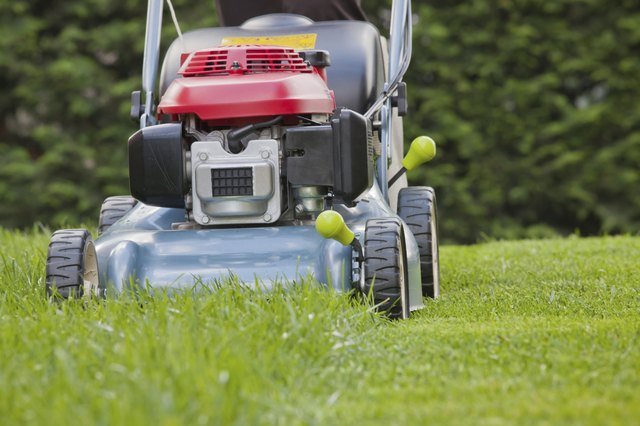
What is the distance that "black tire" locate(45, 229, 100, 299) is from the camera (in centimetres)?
313

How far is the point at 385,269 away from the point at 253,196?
0.47 m

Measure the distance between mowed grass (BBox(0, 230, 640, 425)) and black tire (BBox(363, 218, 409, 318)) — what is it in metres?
0.09

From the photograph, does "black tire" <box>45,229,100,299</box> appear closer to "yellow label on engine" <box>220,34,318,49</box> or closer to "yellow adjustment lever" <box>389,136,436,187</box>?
"yellow label on engine" <box>220,34,318,49</box>

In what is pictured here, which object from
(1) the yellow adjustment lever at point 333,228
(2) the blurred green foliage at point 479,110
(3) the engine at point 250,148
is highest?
(3) the engine at point 250,148

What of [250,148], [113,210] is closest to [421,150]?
[250,148]

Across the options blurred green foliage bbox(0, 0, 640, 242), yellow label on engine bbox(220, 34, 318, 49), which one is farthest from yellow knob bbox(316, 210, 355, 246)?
blurred green foliage bbox(0, 0, 640, 242)

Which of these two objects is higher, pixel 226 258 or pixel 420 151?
pixel 420 151

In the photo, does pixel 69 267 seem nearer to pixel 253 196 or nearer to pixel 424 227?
pixel 253 196

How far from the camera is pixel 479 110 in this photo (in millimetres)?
7652

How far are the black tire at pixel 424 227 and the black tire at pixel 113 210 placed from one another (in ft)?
3.47

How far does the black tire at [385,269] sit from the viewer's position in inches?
123

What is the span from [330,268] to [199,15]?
5017 mm

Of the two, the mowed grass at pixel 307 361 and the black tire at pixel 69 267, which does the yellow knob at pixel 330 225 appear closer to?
the mowed grass at pixel 307 361

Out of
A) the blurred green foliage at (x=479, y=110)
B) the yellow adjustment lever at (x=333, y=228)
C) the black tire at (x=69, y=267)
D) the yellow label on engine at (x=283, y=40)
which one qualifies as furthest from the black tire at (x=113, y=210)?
the blurred green foliage at (x=479, y=110)
